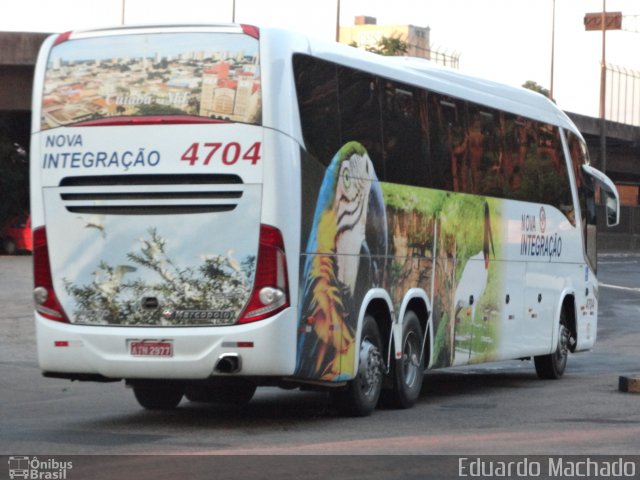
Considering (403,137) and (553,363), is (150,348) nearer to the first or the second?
(403,137)

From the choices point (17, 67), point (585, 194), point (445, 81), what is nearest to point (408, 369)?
point (445, 81)

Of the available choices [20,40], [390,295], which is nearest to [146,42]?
[390,295]

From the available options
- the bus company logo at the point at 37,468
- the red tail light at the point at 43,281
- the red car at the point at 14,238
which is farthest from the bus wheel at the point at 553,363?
the red car at the point at 14,238

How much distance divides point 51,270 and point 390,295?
3380 millimetres

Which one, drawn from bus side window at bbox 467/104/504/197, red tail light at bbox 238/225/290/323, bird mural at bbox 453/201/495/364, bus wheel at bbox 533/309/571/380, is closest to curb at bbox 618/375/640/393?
bird mural at bbox 453/201/495/364

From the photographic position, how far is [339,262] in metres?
13.7

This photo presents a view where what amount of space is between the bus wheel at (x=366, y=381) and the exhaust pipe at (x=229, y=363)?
1622 millimetres

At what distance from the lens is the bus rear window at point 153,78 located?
12.9m

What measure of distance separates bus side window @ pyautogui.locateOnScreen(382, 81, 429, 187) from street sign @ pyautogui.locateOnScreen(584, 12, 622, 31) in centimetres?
6657

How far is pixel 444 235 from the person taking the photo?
53.8 feet

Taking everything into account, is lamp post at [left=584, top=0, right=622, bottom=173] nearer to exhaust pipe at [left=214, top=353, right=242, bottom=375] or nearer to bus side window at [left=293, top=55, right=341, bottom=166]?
bus side window at [left=293, top=55, right=341, bottom=166]

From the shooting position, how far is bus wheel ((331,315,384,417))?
14.0m

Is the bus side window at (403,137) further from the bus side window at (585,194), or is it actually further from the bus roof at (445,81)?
the bus side window at (585,194)

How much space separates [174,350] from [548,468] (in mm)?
3753
